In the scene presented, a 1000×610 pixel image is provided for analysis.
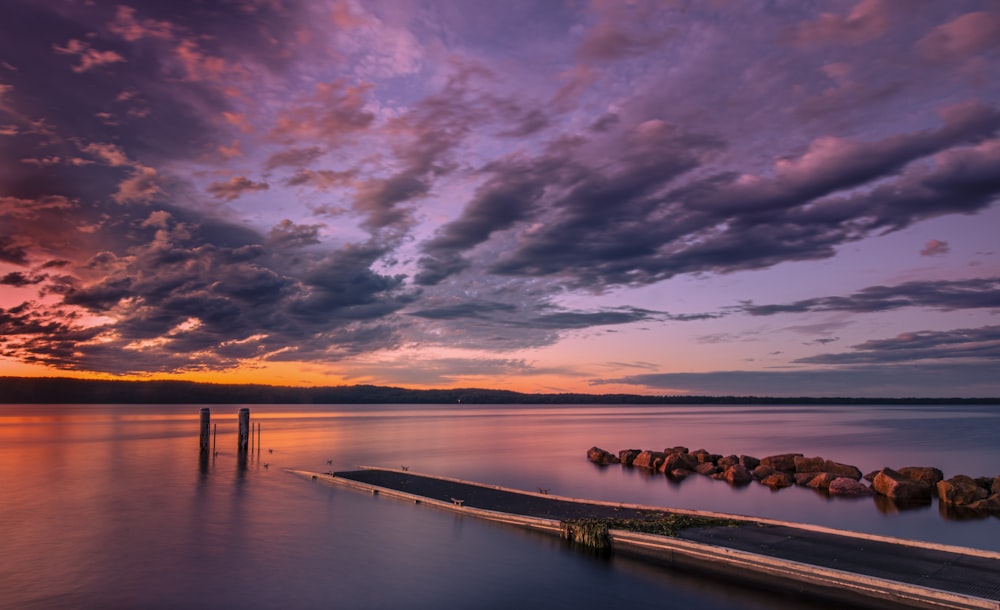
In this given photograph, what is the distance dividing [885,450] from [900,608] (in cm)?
6947

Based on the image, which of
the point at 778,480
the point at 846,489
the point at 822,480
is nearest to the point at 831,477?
the point at 822,480

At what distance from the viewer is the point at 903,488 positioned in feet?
123

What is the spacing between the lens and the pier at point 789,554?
643 inches

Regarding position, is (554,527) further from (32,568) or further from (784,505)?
(32,568)

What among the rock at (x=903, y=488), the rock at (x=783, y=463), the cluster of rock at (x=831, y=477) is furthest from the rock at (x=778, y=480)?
the rock at (x=903, y=488)

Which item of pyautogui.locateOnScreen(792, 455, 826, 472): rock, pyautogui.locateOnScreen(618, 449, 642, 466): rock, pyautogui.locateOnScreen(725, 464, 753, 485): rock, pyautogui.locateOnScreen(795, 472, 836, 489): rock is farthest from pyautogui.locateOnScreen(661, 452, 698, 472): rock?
pyautogui.locateOnScreen(795, 472, 836, 489): rock

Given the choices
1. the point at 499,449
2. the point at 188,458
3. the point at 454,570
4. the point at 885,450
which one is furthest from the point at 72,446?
the point at 885,450

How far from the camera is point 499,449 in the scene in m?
74.7

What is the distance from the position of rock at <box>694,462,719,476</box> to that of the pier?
805 inches

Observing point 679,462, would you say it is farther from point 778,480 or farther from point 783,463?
point 778,480

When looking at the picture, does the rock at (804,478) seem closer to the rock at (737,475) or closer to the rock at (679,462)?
the rock at (737,475)

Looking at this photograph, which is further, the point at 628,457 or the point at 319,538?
the point at 628,457

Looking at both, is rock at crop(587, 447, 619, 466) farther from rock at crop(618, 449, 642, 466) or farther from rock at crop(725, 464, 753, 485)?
rock at crop(725, 464, 753, 485)

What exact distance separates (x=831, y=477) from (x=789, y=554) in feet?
80.2
